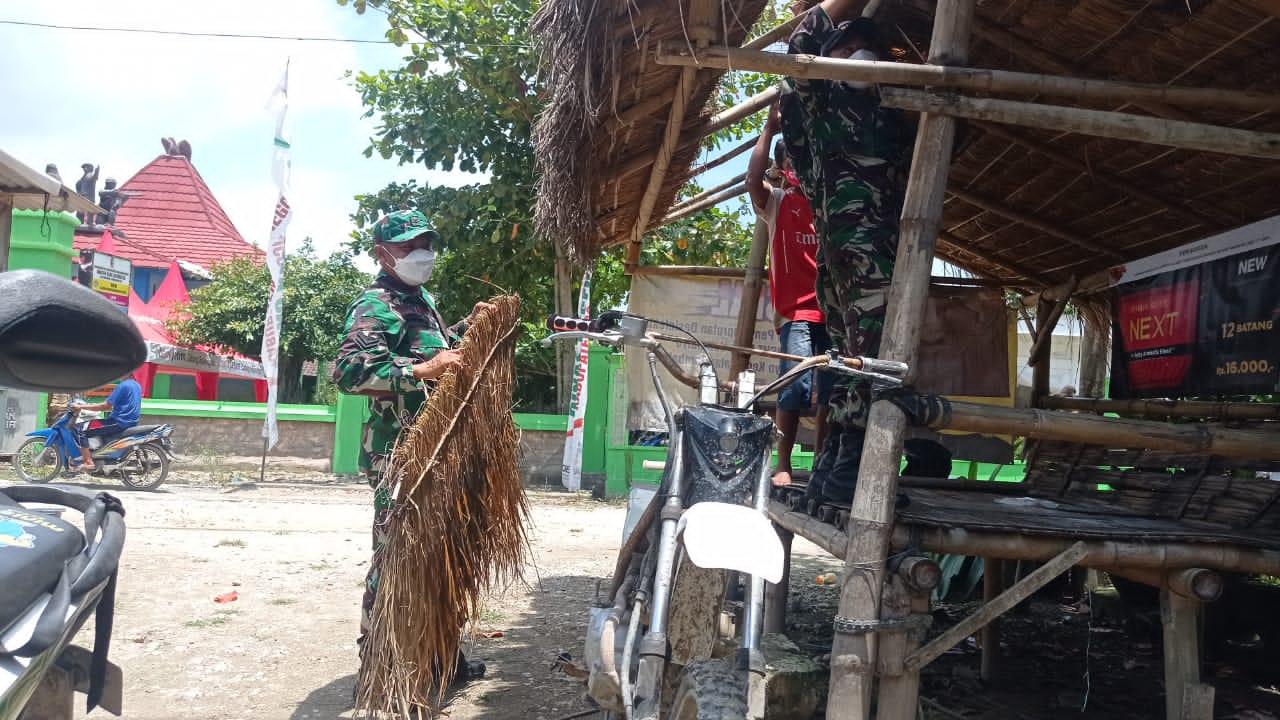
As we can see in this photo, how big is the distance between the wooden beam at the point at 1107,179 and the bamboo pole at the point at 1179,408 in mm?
986

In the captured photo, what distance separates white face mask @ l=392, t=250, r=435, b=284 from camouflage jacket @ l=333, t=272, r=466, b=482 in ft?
0.28

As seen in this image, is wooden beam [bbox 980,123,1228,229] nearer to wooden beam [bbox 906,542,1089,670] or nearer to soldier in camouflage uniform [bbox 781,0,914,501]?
soldier in camouflage uniform [bbox 781,0,914,501]

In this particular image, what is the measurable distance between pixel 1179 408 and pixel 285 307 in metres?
18.2

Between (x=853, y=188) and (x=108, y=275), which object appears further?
(x=108, y=275)

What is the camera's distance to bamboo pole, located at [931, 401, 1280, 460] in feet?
9.51

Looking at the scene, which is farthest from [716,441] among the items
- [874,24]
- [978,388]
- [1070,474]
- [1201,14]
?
[978,388]

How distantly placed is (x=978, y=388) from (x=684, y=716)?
4.98 meters

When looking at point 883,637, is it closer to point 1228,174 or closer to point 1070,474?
point 1070,474

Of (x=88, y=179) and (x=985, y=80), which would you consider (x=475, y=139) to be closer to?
(x=985, y=80)

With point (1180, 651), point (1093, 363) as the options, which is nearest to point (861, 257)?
point (1180, 651)

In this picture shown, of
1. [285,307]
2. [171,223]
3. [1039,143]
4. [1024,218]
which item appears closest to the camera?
[1039,143]

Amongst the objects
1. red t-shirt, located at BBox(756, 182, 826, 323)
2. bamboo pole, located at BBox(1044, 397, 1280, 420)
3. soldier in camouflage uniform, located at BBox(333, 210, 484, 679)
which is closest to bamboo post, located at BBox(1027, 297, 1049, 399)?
bamboo pole, located at BBox(1044, 397, 1280, 420)

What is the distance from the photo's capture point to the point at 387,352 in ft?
11.9

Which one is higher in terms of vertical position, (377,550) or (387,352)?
(387,352)
